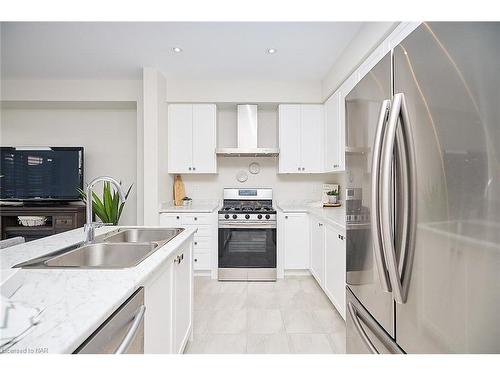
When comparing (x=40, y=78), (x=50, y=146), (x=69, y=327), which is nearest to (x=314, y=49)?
(x=69, y=327)

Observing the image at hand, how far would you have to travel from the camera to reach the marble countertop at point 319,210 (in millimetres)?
2447

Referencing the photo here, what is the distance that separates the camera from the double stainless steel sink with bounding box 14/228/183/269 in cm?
117

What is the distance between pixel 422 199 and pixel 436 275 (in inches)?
8.5

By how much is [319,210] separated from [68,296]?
9.32 feet

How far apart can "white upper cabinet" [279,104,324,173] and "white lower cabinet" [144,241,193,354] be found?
2228 mm

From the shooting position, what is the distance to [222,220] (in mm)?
3314

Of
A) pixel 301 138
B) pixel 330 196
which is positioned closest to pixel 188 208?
pixel 301 138

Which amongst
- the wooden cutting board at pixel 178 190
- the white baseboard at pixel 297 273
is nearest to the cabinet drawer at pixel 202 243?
the wooden cutting board at pixel 178 190

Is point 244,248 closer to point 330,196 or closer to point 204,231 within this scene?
point 204,231

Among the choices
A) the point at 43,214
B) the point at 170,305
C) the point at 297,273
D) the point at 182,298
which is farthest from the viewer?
the point at 43,214

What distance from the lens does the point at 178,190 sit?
3875mm

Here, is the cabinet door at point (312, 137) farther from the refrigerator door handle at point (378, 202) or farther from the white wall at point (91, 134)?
the refrigerator door handle at point (378, 202)
